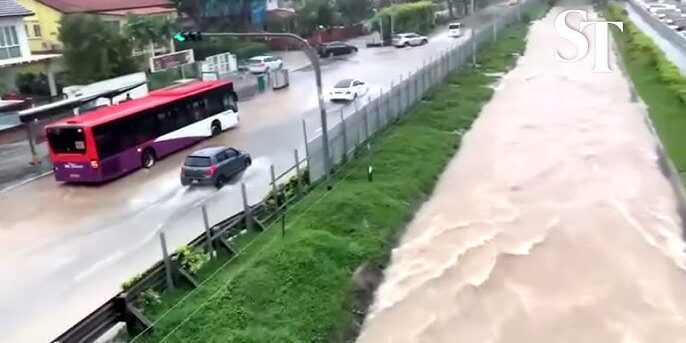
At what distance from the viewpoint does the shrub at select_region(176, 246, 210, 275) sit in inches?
591

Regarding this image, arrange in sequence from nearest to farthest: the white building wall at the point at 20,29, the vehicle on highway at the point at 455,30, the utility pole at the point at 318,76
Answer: the utility pole at the point at 318,76 → the white building wall at the point at 20,29 → the vehicle on highway at the point at 455,30

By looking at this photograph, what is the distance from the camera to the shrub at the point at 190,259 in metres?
15.0

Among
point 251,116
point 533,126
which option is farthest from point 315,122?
point 533,126

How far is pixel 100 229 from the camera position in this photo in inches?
792

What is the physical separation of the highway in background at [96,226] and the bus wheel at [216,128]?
1.04 feet

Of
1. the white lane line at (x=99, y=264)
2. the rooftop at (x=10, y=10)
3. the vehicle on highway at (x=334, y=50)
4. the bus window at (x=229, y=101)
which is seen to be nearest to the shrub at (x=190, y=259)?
the white lane line at (x=99, y=264)

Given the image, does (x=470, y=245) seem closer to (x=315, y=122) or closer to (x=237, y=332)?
(x=237, y=332)

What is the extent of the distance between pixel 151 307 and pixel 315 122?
19.4m

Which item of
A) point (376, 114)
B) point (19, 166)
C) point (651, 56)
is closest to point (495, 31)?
point (651, 56)

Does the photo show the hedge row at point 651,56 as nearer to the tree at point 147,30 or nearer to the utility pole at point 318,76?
the utility pole at point 318,76

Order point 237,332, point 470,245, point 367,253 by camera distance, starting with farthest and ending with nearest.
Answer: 1. point 470,245
2. point 367,253
3. point 237,332

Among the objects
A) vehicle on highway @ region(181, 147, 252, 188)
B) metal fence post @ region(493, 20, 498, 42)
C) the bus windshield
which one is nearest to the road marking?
the bus windshield

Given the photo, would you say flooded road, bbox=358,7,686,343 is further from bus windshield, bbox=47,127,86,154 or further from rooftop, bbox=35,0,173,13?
rooftop, bbox=35,0,173,13

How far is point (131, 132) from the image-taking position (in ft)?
85.3
